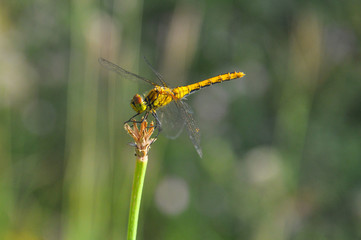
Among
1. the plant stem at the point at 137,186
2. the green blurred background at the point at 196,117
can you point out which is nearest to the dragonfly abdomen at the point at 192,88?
the green blurred background at the point at 196,117

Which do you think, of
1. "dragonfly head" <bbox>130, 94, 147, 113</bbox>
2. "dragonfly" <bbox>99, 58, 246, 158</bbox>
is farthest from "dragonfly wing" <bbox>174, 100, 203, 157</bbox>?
"dragonfly head" <bbox>130, 94, 147, 113</bbox>

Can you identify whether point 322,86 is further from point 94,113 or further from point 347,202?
point 94,113

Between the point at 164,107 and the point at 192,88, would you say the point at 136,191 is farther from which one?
the point at 192,88

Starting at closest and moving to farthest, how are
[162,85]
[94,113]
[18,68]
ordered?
[162,85]
[94,113]
[18,68]

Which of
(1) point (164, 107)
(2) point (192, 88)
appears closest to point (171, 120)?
(1) point (164, 107)

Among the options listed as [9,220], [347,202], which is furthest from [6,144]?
[347,202]

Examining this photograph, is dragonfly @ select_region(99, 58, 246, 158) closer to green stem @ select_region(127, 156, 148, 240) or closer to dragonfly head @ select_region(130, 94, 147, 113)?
dragonfly head @ select_region(130, 94, 147, 113)

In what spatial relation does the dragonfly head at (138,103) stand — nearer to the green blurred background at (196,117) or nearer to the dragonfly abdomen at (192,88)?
the dragonfly abdomen at (192,88)
